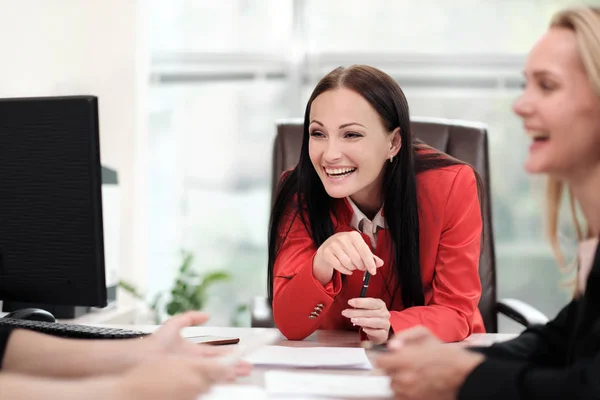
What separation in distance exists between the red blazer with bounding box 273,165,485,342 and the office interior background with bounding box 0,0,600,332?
5.22 ft

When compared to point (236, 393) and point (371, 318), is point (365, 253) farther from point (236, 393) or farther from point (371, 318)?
point (236, 393)

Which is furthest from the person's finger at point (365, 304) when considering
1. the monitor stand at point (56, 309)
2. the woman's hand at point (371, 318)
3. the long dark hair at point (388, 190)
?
the monitor stand at point (56, 309)

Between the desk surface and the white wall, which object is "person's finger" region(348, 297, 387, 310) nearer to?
the desk surface

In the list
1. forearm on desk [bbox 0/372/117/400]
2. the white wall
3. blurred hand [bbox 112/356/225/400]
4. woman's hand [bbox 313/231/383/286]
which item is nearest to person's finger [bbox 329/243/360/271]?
woman's hand [bbox 313/231/383/286]

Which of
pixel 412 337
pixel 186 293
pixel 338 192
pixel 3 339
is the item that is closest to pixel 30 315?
pixel 3 339

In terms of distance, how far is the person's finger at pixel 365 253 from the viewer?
1.35m

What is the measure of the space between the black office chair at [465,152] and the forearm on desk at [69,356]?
3.38 ft

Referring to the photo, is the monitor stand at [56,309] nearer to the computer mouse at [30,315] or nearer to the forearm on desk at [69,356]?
the computer mouse at [30,315]

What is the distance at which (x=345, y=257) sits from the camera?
4.59ft

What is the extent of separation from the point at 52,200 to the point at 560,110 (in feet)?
2.94

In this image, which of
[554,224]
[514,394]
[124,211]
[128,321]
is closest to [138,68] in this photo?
[124,211]

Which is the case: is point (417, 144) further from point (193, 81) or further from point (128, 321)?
point (193, 81)

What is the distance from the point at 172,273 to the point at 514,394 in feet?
8.81

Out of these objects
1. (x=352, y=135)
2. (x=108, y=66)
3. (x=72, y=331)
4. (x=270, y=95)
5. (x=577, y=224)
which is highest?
(x=108, y=66)
